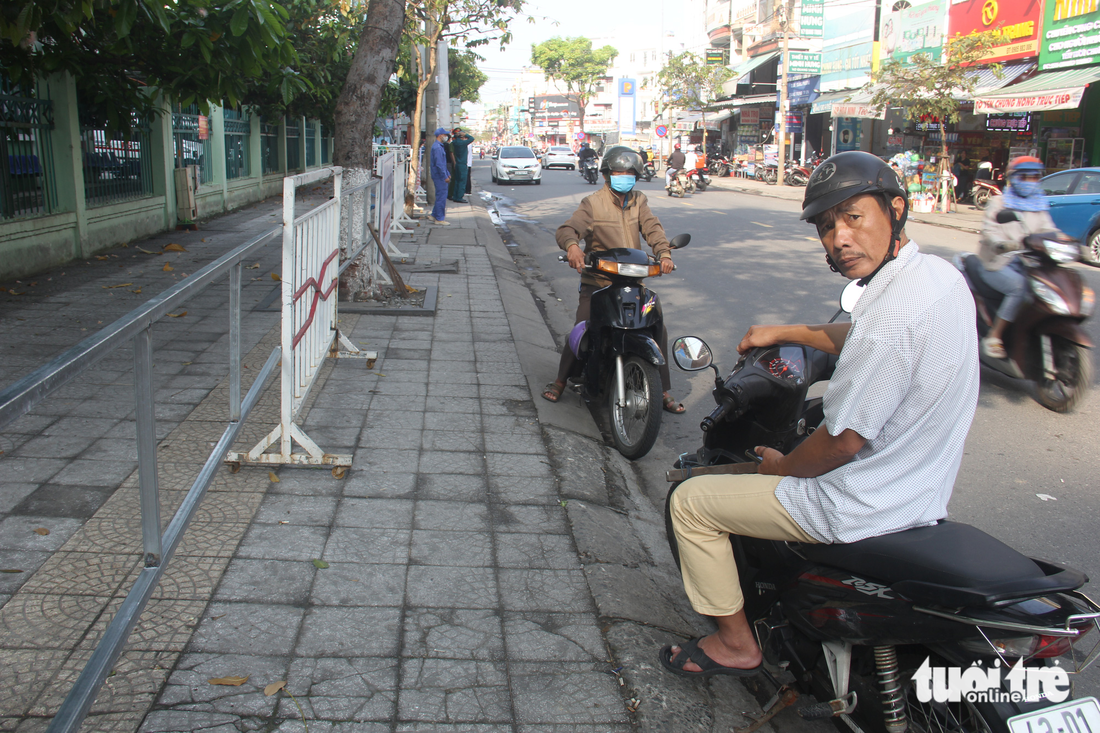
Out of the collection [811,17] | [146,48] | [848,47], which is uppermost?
[811,17]

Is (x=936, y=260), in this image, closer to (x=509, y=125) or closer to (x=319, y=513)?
(x=319, y=513)

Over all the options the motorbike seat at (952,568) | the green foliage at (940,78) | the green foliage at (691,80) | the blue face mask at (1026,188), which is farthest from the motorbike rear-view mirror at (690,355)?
the green foliage at (691,80)

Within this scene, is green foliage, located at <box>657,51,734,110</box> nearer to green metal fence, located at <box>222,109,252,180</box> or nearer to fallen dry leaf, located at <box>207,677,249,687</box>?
green metal fence, located at <box>222,109,252,180</box>

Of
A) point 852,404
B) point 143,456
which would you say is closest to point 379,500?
point 143,456

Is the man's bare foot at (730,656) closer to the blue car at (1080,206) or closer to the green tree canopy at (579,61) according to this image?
the blue car at (1080,206)

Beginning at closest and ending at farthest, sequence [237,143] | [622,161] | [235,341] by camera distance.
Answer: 1. [235,341]
2. [622,161]
3. [237,143]

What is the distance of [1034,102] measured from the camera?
58.6 feet

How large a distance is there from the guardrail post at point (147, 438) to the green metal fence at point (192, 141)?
1188cm

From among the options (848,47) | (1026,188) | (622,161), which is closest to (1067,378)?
(1026,188)

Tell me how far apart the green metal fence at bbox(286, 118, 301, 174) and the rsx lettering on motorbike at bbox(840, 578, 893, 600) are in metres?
22.1

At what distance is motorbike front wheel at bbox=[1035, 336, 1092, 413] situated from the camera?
550 centimetres

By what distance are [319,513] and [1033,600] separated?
105 inches

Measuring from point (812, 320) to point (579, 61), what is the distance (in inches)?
3039

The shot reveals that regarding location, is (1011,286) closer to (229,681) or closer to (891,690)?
(891,690)
